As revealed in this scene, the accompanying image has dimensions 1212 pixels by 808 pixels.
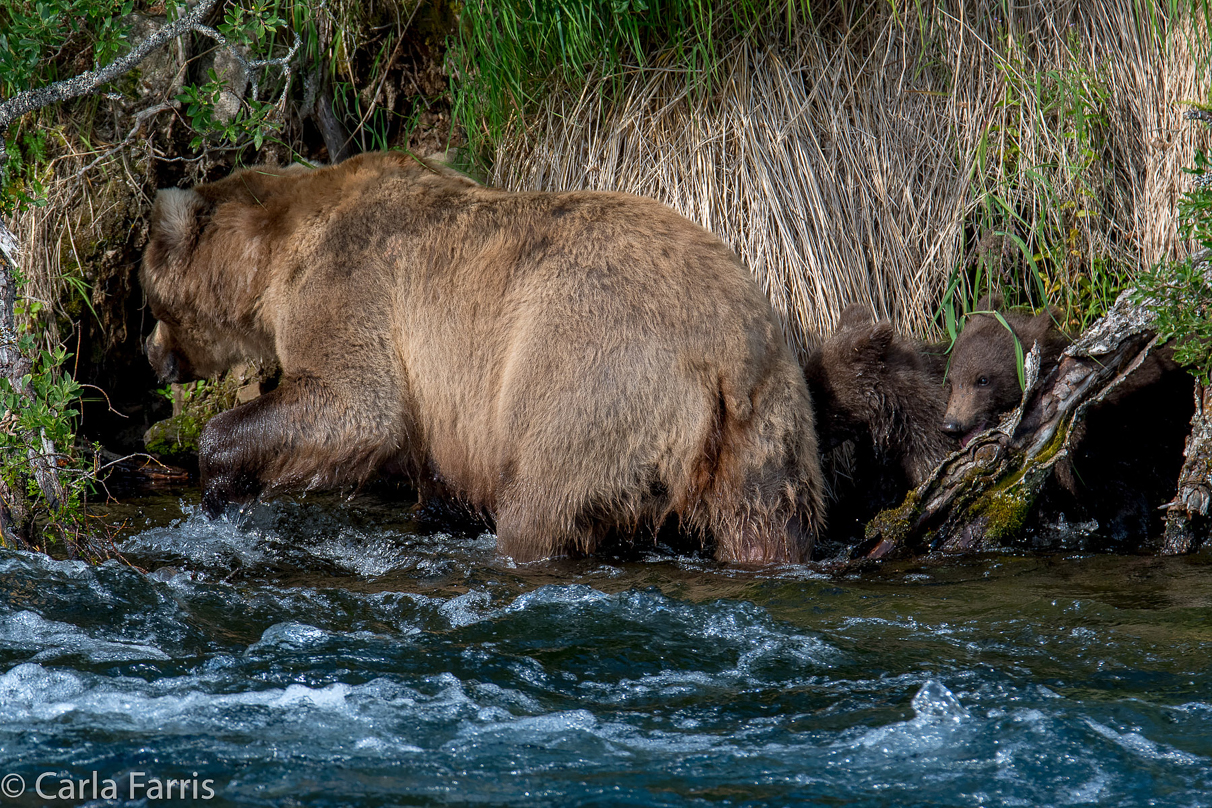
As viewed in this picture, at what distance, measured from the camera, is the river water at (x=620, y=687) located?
2490mm

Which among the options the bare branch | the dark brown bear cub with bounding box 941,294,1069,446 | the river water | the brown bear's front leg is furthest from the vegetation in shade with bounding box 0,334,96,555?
the dark brown bear cub with bounding box 941,294,1069,446

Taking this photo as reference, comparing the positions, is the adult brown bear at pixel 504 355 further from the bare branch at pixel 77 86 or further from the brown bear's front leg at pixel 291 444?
the bare branch at pixel 77 86

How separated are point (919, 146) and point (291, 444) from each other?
10.8 ft

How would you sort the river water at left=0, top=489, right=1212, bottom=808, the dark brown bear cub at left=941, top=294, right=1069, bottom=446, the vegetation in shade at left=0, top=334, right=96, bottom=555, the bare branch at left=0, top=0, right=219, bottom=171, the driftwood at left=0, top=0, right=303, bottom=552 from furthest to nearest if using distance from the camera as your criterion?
the dark brown bear cub at left=941, top=294, right=1069, bottom=446 → the bare branch at left=0, top=0, right=219, bottom=171 → the driftwood at left=0, top=0, right=303, bottom=552 → the vegetation in shade at left=0, top=334, right=96, bottom=555 → the river water at left=0, top=489, right=1212, bottom=808

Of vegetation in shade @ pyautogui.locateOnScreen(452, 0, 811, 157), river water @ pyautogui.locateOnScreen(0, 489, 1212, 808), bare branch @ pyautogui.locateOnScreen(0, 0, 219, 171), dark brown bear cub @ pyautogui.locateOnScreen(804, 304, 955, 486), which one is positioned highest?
vegetation in shade @ pyautogui.locateOnScreen(452, 0, 811, 157)

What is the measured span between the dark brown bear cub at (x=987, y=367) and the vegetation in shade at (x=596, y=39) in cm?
173

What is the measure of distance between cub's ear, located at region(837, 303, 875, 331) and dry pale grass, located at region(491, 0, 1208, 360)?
0.26 m

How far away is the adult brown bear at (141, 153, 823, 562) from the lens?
427cm

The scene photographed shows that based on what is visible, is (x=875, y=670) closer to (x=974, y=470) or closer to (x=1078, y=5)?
(x=974, y=470)

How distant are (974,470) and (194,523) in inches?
137

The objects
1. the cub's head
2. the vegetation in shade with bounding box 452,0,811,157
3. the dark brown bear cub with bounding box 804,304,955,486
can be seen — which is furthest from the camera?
the vegetation in shade with bounding box 452,0,811,157

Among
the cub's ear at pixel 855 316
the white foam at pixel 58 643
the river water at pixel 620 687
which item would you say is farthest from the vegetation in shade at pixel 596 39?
the white foam at pixel 58 643

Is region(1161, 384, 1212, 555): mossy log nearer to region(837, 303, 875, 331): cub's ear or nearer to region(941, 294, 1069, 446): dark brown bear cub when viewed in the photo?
region(941, 294, 1069, 446): dark brown bear cub

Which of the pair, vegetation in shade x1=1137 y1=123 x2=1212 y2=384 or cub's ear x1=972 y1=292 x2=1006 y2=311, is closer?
vegetation in shade x1=1137 y1=123 x2=1212 y2=384
